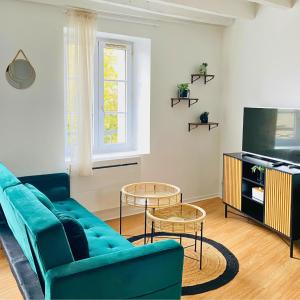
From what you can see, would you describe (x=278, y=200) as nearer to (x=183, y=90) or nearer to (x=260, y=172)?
(x=260, y=172)

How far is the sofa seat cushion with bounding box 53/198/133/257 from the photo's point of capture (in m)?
2.39

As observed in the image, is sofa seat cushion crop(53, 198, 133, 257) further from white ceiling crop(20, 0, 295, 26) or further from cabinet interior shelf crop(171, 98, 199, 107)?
white ceiling crop(20, 0, 295, 26)

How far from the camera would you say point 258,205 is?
12.8 feet

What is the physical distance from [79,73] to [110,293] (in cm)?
244

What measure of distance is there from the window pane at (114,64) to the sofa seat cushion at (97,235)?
167cm

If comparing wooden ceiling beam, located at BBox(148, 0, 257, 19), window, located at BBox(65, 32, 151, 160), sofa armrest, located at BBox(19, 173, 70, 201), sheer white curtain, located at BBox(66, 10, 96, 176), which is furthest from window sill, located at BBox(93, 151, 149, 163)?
wooden ceiling beam, located at BBox(148, 0, 257, 19)

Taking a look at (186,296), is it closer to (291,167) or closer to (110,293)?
(110,293)

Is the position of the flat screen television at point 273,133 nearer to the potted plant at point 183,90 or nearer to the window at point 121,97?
the potted plant at point 183,90

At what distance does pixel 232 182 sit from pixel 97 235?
197 centimetres

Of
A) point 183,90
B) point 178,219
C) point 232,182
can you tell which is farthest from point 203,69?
point 178,219

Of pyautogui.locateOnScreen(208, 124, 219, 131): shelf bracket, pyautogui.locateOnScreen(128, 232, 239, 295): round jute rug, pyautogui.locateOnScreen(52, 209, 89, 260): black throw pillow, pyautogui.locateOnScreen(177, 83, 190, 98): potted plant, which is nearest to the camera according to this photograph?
pyautogui.locateOnScreen(52, 209, 89, 260): black throw pillow

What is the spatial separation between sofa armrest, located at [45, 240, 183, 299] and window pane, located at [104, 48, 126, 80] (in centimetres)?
271

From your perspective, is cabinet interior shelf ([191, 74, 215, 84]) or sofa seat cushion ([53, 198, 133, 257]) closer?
sofa seat cushion ([53, 198, 133, 257])

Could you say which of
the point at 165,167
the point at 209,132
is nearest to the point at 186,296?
the point at 165,167
